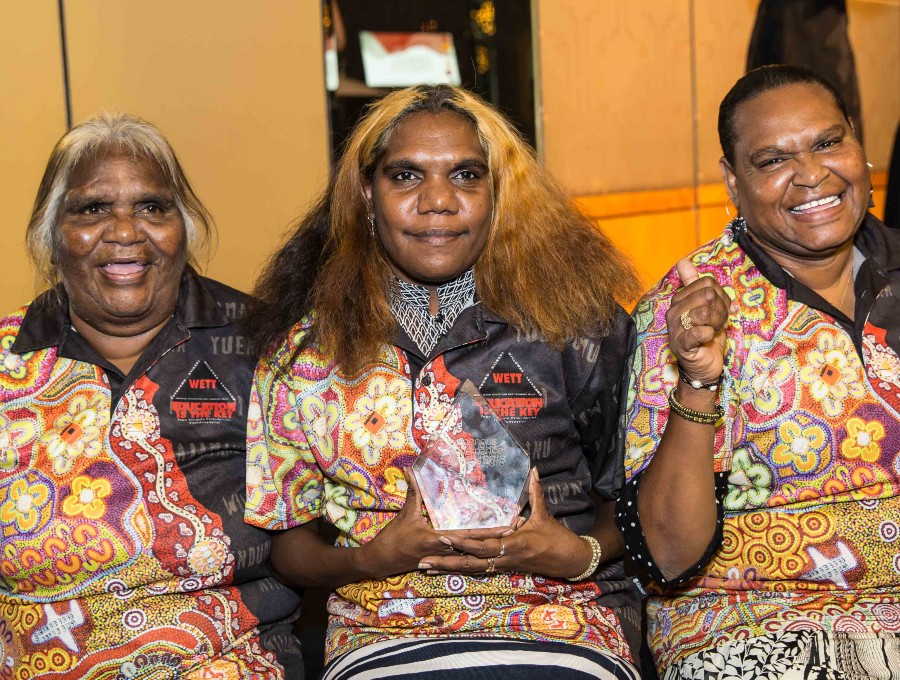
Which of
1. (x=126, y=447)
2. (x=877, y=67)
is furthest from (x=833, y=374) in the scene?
(x=877, y=67)

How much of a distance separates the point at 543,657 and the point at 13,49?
2.75 m

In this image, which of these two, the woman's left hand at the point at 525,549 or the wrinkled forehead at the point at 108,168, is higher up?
the wrinkled forehead at the point at 108,168

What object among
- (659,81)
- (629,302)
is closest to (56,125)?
(629,302)

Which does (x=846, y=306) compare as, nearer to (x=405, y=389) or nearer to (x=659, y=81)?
(x=405, y=389)

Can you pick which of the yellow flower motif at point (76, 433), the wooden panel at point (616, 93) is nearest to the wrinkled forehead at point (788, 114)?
the yellow flower motif at point (76, 433)

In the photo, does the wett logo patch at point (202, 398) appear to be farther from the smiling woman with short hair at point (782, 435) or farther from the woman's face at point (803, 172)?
the woman's face at point (803, 172)

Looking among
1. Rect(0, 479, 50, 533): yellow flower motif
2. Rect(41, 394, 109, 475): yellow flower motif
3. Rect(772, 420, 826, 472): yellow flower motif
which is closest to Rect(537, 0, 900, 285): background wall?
Rect(772, 420, 826, 472): yellow flower motif

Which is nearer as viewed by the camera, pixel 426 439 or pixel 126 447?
pixel 426 439

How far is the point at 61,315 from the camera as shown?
2.56 metres

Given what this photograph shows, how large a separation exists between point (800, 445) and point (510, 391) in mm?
629

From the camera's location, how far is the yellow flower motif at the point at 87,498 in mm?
2361

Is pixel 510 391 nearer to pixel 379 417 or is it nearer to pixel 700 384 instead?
pixel 379 417

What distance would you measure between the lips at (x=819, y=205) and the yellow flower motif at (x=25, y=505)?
1775 millimetres

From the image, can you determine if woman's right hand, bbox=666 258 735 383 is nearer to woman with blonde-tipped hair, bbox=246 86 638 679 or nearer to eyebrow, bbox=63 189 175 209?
woman with blonde-tipped hair, bbox=246 86 638 679
